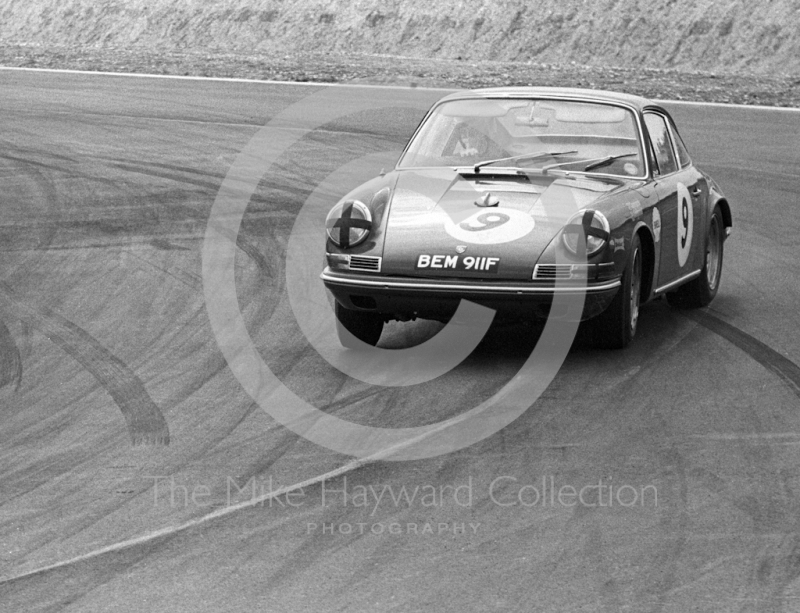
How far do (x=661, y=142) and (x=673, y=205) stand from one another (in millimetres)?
531

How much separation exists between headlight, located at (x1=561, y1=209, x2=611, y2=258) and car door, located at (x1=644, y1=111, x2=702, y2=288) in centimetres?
78

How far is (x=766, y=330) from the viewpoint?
719cm

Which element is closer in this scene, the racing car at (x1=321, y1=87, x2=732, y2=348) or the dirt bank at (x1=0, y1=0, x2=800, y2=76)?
the racing car at (x1=321, y1=87, x2=732, y2=348)

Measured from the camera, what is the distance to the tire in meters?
6.68

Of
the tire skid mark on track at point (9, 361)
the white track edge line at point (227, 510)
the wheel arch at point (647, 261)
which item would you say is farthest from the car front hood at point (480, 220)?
the tire skid mark on track at point (9, 361)

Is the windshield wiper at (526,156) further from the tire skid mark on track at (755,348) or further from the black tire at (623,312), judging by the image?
the tire skid mark on track at (755,348)

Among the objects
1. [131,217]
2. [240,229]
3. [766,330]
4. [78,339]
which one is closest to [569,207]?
[766,330]

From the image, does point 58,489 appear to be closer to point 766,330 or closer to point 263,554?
point 263,554

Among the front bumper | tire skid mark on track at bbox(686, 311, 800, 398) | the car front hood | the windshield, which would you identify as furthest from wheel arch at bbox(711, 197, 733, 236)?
the front bumper

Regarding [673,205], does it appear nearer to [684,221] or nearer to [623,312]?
[684,221]

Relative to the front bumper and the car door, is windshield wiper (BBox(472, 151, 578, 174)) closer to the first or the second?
the car door

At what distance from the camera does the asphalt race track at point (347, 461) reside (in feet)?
12.7

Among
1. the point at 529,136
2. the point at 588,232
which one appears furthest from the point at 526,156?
the point at 588,232

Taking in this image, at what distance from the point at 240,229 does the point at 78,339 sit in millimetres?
3015
